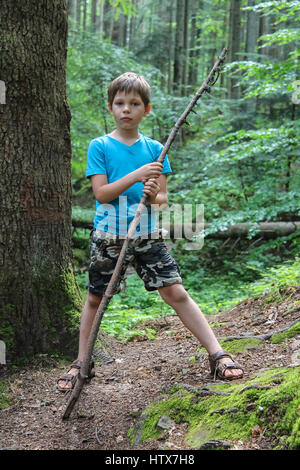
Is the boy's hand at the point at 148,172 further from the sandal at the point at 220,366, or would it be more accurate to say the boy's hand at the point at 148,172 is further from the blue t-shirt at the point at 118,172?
the sandal at the point at 220,366

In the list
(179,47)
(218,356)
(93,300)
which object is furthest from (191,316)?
(179,47)

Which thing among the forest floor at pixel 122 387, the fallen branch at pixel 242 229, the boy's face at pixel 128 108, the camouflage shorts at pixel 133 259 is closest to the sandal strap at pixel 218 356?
the forest floor at pixel 122 387

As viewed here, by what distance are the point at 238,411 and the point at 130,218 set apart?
1322 mm

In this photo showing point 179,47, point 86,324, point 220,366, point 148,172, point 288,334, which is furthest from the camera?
point 179,47

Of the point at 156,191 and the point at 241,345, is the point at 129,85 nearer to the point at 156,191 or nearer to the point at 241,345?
the point at 156,191

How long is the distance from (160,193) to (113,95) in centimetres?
72

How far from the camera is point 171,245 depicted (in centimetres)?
1024

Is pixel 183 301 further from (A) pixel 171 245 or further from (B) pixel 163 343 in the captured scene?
(A) pixel 171 245

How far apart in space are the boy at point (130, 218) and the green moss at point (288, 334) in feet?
1.88

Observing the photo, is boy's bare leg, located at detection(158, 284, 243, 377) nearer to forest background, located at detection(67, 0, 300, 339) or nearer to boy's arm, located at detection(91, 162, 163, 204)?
boy's arm, located at detection(91, 162, 163, 204)

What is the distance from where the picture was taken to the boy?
2.55m

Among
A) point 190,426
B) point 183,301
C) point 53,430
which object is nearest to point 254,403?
point 190,426

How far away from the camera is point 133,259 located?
8.96 ft

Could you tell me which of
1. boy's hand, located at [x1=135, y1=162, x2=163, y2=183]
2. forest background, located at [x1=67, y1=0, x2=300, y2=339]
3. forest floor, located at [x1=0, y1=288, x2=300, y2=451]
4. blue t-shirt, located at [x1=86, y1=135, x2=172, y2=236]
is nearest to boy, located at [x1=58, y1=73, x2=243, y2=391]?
blue t-shirt, located at [x1=86, y1=135, x2=172, y2=236]
